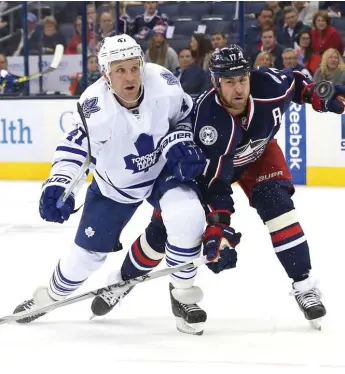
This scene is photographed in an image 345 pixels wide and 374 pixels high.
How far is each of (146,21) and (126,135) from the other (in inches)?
205

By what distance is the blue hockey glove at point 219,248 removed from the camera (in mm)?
3131

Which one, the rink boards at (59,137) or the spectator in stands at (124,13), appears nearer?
the rink boards at (59,137)

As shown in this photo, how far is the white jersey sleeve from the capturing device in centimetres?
315

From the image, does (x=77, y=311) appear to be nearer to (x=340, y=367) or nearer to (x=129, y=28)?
(x=340, y=367)

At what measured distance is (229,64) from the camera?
318 centimetres

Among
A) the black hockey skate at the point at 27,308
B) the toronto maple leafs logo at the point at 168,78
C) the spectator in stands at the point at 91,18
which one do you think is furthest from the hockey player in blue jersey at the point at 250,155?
the spectator in stands at the point at 91,18

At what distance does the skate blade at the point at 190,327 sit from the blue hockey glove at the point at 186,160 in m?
0.49

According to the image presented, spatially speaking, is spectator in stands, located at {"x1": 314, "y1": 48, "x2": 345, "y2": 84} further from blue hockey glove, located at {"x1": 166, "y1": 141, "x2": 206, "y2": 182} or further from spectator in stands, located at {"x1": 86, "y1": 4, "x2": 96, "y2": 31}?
blue hockey glove, located at {"x1": 166, "y1": 141, "x2": 206, "y2": 182}

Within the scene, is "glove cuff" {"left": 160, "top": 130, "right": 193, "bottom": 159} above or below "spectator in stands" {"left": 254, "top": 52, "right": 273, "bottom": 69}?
above

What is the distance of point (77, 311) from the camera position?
369cm

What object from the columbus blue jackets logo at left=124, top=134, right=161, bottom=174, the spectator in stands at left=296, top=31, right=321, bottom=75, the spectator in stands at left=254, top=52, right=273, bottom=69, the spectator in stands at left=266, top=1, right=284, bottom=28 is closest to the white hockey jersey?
the columbus blue jackets logo at left=124, top=134, right=161, bottom=174

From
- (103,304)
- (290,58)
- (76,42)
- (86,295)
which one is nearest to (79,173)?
(86,295)

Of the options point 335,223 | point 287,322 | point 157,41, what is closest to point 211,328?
point 287,322

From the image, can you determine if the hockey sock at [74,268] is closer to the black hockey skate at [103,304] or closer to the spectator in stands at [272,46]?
the black hockey skate at [103,304]
